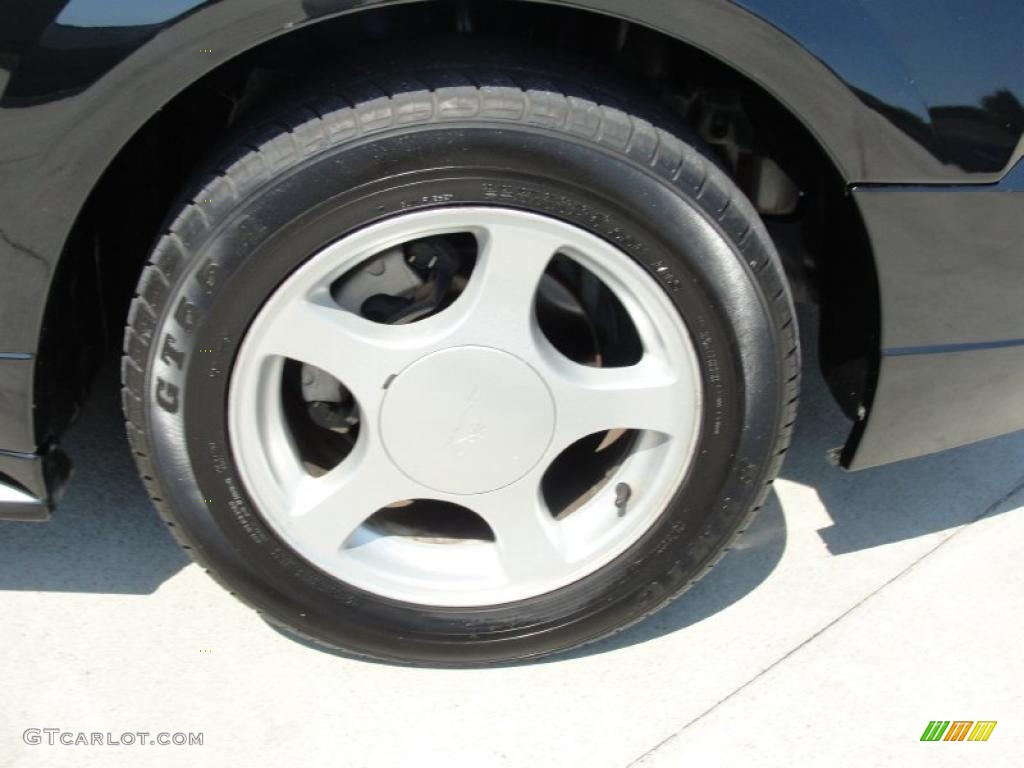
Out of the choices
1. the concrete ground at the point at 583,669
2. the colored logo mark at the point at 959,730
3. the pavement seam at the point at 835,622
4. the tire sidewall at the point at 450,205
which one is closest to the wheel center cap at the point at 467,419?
the tire sidewall at the point at 450,205

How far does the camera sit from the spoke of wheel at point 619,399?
6.15 feet

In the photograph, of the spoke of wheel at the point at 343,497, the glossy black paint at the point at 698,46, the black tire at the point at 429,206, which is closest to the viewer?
the glossy black paint at the point at 698,46

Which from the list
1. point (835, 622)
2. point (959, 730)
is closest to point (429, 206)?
point (835, 622)

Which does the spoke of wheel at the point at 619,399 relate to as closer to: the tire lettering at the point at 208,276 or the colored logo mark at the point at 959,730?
the tire lettering at the point at 208,276

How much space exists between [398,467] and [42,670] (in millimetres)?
773

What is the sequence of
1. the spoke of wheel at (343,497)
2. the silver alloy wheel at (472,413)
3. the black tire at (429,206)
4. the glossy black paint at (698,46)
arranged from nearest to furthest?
1. the glossy black paint at (698,46)
2. the black tire at (429,206)
3. the silver alloy wheel at (472,413)
4. the spoke of wheel at (343,497)

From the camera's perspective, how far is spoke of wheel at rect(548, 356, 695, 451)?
187cm

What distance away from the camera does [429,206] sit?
171 centimetres

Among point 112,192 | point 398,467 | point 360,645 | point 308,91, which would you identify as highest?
point 308,91

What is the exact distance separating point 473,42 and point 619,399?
0.63 metres

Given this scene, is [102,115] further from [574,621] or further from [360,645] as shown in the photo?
[574,621]

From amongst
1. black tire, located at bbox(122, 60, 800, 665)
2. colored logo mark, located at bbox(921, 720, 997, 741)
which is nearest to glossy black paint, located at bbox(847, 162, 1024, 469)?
black tire, located at bbox(122, 60, 800, 665)

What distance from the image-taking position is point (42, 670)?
6.70 ft

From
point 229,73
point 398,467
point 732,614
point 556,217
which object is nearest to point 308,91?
point 229,73
